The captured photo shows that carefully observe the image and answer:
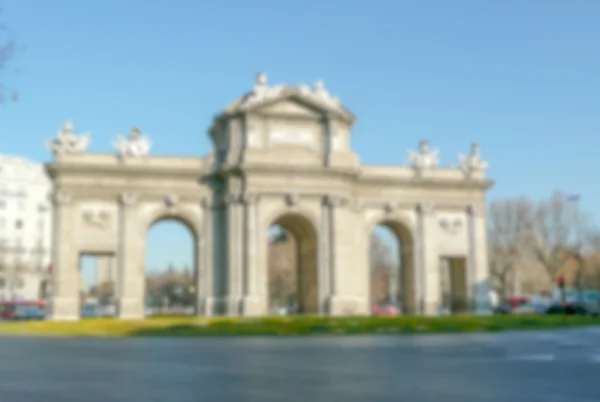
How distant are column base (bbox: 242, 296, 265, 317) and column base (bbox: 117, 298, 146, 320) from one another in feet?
22.9

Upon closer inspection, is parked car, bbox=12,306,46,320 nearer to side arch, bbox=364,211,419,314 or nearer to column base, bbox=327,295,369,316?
column base, bbox=327,295,369,316

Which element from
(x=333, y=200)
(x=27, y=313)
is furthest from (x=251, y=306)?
(x=27, y=313)

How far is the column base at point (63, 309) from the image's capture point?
158 ft

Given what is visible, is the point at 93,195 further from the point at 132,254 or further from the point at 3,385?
the point at 3,385

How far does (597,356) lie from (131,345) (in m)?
15.4

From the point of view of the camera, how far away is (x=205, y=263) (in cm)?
5119

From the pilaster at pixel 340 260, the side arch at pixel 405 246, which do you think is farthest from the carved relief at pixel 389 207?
the pilaster at pixel 340 260

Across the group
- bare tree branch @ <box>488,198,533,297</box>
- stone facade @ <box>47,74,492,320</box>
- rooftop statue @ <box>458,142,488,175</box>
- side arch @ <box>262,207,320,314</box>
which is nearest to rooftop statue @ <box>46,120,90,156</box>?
stone facade @ <box>47,74,492,320</box>

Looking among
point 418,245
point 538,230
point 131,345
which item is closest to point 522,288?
point 538,230

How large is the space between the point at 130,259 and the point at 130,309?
337 centimetres

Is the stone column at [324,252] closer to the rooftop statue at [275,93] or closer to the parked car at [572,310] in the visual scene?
the rooftop statue at [275,93]

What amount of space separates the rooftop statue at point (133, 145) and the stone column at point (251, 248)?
8.14 meters

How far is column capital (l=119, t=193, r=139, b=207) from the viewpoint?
5000 cm

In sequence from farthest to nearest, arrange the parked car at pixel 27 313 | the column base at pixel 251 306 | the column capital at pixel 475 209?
the parked car at pixel 27 313, the column capital at pixel 475 209, the column base at pixel 251 306
